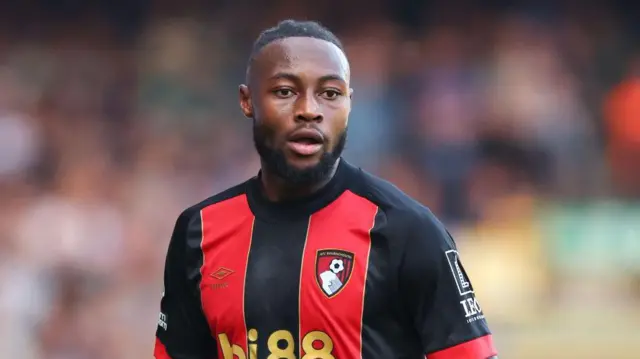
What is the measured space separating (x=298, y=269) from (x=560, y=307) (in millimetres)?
4108

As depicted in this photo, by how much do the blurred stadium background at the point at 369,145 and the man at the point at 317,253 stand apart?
3.83 metres

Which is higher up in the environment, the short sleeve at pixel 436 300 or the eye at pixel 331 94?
the eye at pixel 331 94

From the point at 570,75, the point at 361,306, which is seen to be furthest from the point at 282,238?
the point at 570,75

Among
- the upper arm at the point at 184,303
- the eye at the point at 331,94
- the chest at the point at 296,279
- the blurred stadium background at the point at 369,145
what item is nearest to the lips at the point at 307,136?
the eye at the point at 331,94

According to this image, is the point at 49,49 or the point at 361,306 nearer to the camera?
the point at 361,306

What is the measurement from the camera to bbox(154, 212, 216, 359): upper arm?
110 inches

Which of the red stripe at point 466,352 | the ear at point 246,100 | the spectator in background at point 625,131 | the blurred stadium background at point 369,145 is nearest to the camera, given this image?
the red stripe at point 466,352

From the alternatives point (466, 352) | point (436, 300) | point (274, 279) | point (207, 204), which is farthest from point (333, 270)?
point (207, 204)

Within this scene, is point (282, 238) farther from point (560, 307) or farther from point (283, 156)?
point (560, 307)

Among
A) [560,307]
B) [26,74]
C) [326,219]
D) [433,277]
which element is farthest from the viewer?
[26,74]

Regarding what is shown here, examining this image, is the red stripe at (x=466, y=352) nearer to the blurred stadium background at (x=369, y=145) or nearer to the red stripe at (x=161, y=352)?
the red stripe at (x=161, y=352)

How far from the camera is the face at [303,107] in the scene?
8.37 feet

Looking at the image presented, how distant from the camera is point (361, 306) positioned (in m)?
2.50

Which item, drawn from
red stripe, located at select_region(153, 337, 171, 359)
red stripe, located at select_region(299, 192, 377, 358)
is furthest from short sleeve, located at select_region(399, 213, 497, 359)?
red stripe, located at select_region(153, 337, 171, 359)
